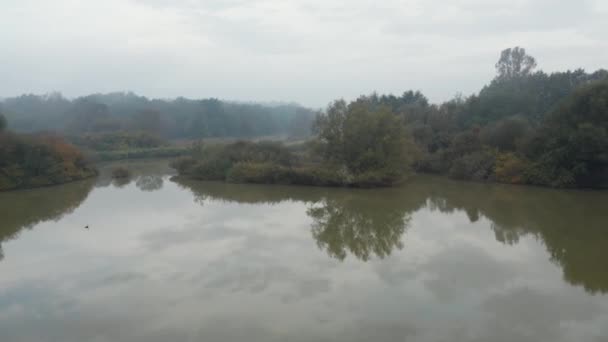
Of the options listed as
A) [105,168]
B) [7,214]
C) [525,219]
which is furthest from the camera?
[105,168]

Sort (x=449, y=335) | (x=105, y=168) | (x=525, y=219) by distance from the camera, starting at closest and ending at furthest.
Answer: (x=449, y=335), (x=525, y=219), (x=105, y=168)

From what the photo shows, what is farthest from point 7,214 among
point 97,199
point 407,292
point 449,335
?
point 449,335

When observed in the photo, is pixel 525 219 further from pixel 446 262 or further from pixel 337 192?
pixel 337 192

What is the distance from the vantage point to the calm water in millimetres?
7371

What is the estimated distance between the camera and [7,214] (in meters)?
16.9

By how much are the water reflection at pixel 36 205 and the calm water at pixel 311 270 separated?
→ 0.50 ft

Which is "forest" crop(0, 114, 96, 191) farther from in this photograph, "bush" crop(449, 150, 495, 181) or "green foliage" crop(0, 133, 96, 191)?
"bush" crop(449, 150, 495, 181)

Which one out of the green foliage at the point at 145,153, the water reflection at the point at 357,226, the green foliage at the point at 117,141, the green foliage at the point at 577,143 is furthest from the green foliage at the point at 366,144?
the green foliage at the point at 117,141

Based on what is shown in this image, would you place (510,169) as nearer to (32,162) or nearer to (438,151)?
(438,151)

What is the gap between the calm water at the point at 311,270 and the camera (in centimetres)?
737

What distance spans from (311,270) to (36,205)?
44.9 ft

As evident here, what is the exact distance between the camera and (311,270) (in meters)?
10.0

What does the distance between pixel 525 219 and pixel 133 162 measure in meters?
30.7

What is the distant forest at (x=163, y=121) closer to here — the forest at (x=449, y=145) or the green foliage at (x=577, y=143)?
the forest at (x=449, y=145)
